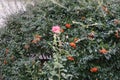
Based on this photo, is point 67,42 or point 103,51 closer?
point 103,51

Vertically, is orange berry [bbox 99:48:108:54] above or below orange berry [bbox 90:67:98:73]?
above

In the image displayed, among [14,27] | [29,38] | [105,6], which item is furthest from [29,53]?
[105,6]

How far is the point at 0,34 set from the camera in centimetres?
399

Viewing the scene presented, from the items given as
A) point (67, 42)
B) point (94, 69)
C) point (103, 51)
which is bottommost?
point (94, 69)

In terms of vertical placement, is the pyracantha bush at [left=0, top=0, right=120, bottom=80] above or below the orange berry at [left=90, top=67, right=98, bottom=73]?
above

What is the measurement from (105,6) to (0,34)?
1.48m

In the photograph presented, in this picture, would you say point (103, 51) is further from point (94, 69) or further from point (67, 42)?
point (67, 42)

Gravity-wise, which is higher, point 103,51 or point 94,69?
point 103,51

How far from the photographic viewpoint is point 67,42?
3047 mm

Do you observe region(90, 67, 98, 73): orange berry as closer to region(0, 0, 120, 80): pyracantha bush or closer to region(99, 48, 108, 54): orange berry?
region(0, 0, 120, 80): pyracantha bush

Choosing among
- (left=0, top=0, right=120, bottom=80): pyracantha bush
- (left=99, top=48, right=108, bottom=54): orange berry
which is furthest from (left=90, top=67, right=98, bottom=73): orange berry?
(left=99, top=48, right=108, bottom=54): orange berry

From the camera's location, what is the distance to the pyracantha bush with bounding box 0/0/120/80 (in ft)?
9.70

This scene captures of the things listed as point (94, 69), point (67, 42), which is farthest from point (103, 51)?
point (67, 42)

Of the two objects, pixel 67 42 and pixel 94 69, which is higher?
pixel 67 42
